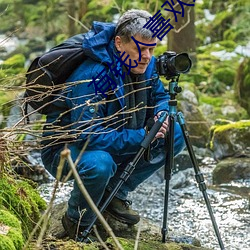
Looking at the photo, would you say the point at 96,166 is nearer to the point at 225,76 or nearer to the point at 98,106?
the point at 98,106

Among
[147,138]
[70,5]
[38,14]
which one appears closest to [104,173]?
[147,138]

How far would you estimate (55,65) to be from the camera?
3395mm

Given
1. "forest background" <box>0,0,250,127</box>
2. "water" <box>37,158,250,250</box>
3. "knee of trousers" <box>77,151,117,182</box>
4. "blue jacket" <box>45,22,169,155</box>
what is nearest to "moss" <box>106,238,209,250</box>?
"knee of trousers" <box>77,151,117,182</box>

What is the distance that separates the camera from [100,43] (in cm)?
340

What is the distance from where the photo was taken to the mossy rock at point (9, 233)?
7.70 feet

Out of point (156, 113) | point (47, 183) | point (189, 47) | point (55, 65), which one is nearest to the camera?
point (55, 65)

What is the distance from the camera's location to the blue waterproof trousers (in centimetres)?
327

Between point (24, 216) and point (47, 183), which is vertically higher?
point (24, 216)

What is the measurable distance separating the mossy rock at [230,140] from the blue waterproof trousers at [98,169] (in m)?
3.29

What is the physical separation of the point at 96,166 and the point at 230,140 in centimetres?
403

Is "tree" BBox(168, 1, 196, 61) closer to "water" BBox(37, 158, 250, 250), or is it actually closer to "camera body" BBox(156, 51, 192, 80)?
"water" BBox(37, 158, 250, 250)

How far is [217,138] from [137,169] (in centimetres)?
351

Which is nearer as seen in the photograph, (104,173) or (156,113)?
(104,173)

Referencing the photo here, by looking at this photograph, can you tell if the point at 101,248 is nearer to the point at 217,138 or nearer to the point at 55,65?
the point at 55,65
